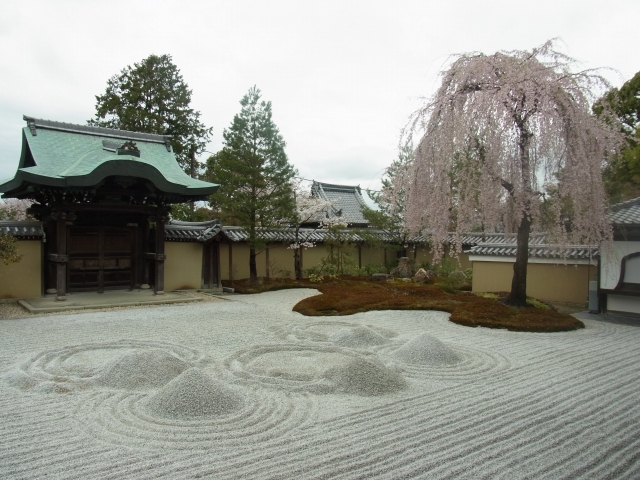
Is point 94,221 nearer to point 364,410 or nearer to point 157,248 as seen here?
point 157,248

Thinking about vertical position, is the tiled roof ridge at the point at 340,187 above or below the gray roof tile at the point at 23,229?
above

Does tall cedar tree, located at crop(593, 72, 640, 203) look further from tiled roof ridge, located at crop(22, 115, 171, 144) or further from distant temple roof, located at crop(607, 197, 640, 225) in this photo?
tiled roof ridge, located at crop(22, 115, 171, 144)

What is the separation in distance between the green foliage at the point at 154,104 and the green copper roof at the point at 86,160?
24.2 ft

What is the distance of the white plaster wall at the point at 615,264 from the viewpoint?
9797 millimetres

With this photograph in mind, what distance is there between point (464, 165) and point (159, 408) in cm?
759

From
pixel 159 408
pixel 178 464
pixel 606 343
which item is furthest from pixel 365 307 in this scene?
pixel 178 464

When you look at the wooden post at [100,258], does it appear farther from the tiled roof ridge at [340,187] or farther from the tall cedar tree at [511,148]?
the tiled roof ridge at [340,187]

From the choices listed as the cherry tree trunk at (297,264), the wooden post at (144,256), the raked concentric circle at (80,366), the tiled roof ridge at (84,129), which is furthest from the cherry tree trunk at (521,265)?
the tiled roof ridge at (84,129)

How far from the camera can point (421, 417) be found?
13.8 feet

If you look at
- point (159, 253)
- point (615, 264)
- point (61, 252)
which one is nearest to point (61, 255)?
point (61, 252)

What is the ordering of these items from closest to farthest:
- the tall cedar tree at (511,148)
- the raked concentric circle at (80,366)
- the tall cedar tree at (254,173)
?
the raked concentric circle at (80,366) → the tall cedar tree at (511,148) → the tall cedar tree at (254,173)

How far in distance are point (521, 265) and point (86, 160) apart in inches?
425

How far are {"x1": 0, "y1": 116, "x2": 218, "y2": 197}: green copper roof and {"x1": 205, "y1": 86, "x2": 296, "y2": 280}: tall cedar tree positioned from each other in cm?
159

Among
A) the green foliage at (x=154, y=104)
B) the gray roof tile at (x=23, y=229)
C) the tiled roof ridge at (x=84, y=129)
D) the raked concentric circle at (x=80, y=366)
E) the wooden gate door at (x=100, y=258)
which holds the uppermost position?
the green foliage at (x=154, y=104)
